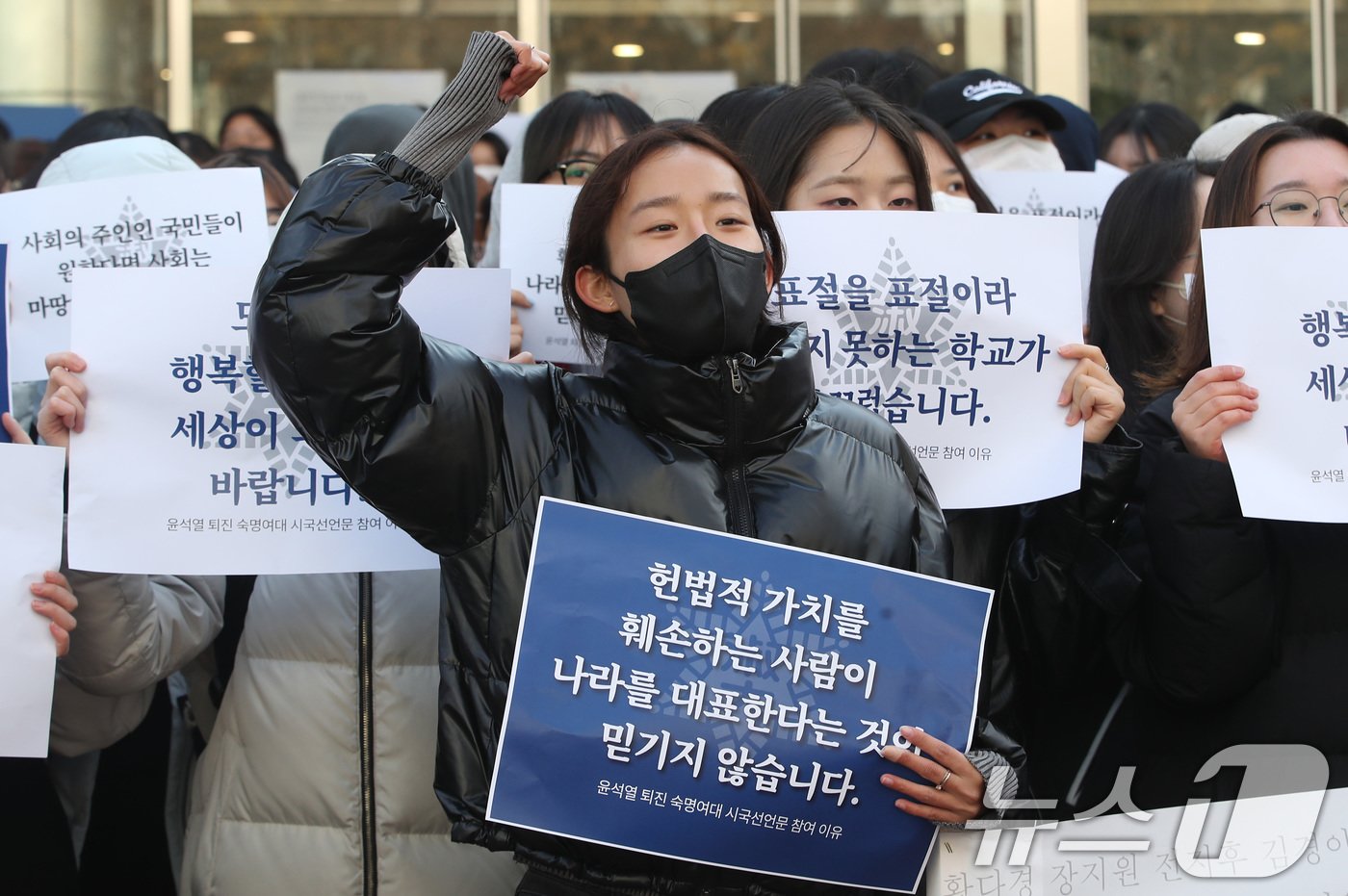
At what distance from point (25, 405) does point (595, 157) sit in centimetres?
150

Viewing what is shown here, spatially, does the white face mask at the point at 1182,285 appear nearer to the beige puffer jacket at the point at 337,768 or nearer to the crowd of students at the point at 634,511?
the crowd of students at the point at 634,511

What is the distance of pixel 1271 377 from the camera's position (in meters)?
2.79

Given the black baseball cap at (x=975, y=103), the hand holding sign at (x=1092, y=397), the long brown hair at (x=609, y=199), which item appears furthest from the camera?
the black baseball cap at (x=975, y=103)

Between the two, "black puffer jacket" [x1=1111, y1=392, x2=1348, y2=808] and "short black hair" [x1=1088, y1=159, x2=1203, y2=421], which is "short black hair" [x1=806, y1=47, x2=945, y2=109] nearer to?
"short black hair" [x1=1088, y1=159, x2=1203, y2=421]

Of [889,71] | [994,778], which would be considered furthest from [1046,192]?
[994,778]

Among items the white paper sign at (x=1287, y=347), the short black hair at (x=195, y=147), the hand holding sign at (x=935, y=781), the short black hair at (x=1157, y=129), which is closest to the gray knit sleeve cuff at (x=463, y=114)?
the hand holding sign at (x=935, y=781)

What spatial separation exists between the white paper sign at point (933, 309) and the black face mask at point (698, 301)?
56 centimetres

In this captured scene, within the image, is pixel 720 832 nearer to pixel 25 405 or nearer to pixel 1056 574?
pixel 1056 574

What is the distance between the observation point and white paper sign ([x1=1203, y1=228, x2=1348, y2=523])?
2.73 metres

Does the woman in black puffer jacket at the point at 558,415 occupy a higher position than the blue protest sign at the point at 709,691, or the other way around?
the woman in black puffer jacket at the point at 558,415

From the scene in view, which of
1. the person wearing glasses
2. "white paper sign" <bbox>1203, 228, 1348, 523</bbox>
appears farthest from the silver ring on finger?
"white paper sign" <bbox>1203, 228, 1348, 523</bbox>

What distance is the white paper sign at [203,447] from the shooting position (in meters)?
2.77

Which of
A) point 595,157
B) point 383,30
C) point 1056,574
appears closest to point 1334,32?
point 383,30

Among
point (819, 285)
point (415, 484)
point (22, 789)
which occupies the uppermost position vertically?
point (819, 285)
